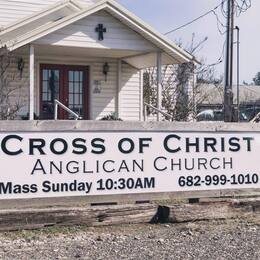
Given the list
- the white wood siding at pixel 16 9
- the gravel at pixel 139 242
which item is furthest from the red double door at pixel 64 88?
the gravel at pixel 139 242

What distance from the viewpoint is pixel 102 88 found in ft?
58.2

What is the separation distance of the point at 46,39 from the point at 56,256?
359 inches

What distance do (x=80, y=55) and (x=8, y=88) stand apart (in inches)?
91.6

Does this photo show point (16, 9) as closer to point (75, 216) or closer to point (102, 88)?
point (102, 88)

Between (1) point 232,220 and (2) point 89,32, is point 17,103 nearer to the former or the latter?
(2) point 89,32

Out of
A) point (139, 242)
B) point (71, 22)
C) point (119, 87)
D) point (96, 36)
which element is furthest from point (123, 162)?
point (119, 87)

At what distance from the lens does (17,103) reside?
1608 cm

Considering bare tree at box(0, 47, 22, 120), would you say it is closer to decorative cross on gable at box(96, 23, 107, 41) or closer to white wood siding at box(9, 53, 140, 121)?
white wood siding at box(9, 53, 140, 121)

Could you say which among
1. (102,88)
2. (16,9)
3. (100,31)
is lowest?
(102,88)

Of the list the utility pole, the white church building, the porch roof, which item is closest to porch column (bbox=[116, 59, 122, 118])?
the white church building

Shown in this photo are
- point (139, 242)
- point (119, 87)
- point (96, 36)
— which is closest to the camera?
point (139, 242)

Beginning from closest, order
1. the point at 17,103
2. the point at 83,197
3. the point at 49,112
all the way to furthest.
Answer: the point at 83,197
the point at 17,103
the point at 49,112

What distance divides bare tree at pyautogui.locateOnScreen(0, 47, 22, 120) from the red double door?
3.09ft

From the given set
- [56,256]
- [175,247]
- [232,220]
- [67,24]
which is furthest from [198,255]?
[67,24]
